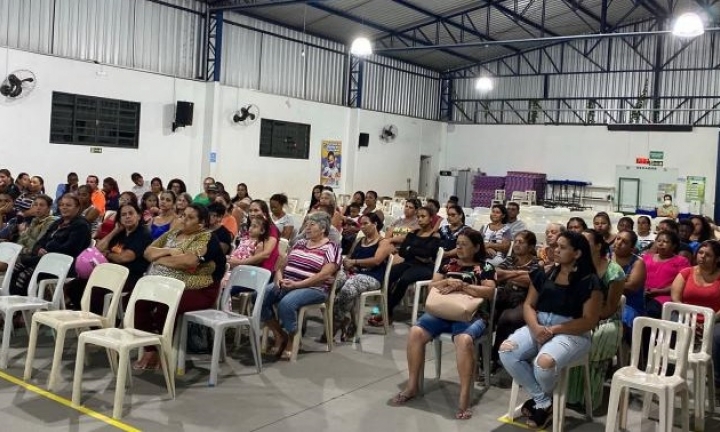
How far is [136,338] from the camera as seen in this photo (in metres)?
4.01

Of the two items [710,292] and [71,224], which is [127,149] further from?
[710,292]

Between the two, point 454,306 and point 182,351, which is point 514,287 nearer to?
point 454,306

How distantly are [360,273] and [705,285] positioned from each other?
2.63m

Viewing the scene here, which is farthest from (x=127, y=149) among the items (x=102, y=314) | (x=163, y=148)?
(x=102, y=314)

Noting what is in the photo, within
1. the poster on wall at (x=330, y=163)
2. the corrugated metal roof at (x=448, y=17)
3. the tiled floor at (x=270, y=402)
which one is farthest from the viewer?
the poster on wall at (x=330, y=163)

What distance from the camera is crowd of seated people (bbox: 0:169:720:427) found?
398 centimetres

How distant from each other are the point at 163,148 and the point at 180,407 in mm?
9405

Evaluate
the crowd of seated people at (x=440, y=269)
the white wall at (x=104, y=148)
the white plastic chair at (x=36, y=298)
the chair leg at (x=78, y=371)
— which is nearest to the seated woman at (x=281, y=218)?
the crowd of seated people at (x=440, y=269)

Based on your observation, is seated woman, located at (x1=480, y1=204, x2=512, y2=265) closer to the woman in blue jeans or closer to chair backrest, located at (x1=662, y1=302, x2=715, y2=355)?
chair backrest, located at (x1=662, y1=302, x2=715, y2=355)

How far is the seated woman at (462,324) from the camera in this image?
4176 millimetres

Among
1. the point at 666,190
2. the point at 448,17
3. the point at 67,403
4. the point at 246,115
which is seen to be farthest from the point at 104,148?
the point at 666,190

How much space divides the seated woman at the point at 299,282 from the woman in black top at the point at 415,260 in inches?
45.0

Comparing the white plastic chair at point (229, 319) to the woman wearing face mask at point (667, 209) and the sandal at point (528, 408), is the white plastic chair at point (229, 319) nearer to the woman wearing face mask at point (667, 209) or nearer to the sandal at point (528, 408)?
the sandal at point (528, 408)

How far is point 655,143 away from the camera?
17734 millimetres
